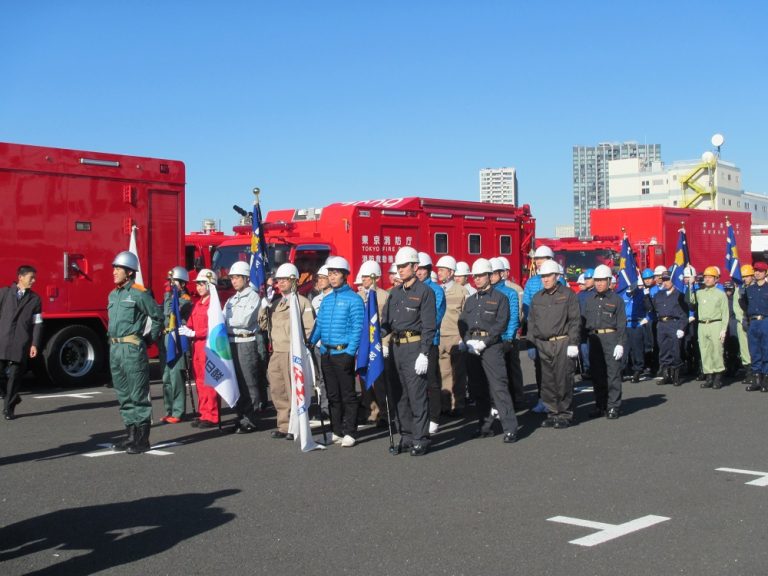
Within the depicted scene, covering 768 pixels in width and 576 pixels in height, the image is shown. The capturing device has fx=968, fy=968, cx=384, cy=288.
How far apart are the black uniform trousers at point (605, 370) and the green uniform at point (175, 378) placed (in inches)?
201

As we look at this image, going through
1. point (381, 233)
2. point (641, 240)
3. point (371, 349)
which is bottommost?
point (371, 349)

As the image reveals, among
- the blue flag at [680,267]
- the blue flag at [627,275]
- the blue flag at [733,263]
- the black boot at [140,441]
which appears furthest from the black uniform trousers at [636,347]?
the black boot at [140,441]

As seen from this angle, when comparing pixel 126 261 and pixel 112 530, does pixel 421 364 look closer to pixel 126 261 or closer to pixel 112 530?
pixel 126 261

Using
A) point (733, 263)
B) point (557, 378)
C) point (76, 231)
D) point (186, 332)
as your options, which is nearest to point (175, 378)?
point (186, 332)

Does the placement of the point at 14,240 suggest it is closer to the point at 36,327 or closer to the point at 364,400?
the point at 36,327

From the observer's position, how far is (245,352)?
10977mm

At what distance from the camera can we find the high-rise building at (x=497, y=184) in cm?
11450

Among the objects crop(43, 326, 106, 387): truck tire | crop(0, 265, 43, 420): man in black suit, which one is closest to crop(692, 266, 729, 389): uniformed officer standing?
crop(43, 326, 106, 387): truck tire

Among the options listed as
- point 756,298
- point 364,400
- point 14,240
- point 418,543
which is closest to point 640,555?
point 418,543

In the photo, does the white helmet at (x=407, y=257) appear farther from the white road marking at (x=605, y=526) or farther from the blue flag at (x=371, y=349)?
the white road marking at (x=605, y=526)

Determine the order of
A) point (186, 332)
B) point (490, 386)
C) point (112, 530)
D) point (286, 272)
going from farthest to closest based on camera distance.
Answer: point (186, 332) < point (286, 272) < point (490, 386) < point (112, 530)

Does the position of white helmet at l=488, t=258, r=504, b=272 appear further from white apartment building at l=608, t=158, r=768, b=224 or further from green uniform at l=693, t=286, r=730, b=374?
white apartment building at l=608, t=158, r=768, b=224

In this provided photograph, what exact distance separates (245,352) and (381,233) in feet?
27.4

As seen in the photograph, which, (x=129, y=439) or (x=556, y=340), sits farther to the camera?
(x=556, y=340)
